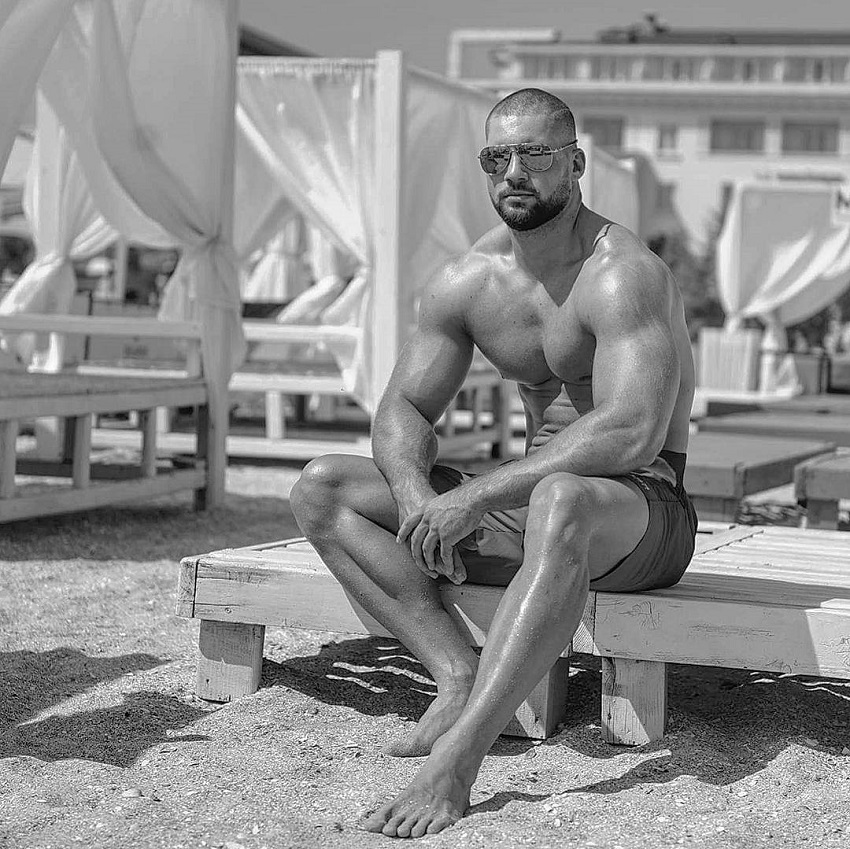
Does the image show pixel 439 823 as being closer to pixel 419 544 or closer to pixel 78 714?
pixel 419 544

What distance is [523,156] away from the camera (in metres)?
2.84

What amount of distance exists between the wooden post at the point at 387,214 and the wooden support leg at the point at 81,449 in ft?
7.98

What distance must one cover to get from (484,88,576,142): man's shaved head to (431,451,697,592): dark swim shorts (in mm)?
715

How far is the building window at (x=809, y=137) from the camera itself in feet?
182

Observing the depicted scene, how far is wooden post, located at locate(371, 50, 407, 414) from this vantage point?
7852 mm

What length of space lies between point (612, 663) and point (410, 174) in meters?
5.94

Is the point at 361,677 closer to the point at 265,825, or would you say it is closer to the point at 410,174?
the point at 265,825

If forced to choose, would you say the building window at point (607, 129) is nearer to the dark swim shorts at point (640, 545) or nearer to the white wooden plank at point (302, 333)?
the white wooden plank at point (302, 333)

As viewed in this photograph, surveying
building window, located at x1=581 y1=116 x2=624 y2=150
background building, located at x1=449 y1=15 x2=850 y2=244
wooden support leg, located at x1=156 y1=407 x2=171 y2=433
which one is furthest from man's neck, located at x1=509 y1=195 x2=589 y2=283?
building window, located at x1=581 y1=116 x2=624 y2=150

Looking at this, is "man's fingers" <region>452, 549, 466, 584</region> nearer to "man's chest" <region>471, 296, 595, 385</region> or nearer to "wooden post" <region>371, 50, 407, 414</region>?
"man's chest" <region>471, 296, 595, 385</region>

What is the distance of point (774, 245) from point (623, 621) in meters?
13.9

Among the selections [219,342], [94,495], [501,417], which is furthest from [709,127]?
[94,495]

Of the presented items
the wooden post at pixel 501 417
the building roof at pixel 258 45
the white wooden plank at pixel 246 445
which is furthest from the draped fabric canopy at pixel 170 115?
the building roof at pixel 258 45

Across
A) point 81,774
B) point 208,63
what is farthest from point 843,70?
point 81,774
